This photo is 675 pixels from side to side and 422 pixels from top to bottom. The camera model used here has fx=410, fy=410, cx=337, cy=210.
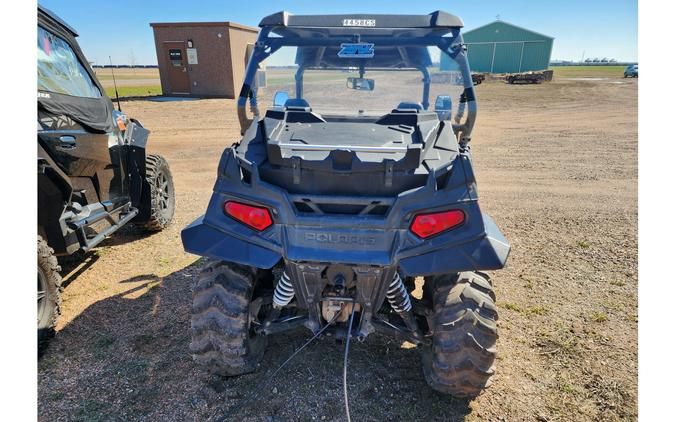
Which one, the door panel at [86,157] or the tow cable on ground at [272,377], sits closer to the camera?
the tow cable on ground at [272,377]

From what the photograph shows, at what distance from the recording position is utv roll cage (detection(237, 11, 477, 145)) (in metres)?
3.34

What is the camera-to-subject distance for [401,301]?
2.49 metres

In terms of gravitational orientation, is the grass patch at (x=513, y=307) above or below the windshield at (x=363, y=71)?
below

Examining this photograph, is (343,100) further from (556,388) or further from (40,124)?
(556,388)

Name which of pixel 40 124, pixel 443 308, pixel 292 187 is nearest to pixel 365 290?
pixel 443 308

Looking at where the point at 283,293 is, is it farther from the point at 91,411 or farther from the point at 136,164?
the point at 136,164

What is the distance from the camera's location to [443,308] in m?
2.43

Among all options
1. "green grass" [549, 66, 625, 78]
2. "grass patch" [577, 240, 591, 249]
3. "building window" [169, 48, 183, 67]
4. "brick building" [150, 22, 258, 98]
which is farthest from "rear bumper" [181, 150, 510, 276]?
"green grass" [549, 66, 625, 78]

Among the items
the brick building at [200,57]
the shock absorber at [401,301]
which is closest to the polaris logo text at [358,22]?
the shock absorber at [401,301]

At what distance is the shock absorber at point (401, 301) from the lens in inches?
95.7

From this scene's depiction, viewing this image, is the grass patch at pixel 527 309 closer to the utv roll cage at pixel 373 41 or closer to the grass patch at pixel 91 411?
the utv roll cage at pixel 373 41

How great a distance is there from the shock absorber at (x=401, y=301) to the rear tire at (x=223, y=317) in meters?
0.89

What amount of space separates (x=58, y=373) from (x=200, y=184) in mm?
5246

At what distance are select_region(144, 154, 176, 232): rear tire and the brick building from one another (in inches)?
648
